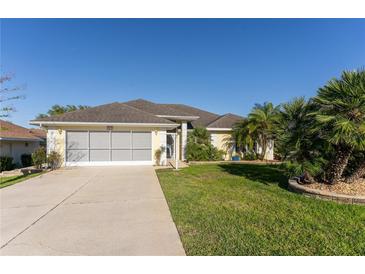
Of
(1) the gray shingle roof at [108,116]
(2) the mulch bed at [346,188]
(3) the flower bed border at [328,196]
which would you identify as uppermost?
(1) the gray shingle roof at [108,116]

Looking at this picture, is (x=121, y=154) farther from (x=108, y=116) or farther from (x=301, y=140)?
(x=301, y=140)

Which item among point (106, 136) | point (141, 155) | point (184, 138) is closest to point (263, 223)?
point (141, 155)

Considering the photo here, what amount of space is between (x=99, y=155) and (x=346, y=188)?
13038 millimetres

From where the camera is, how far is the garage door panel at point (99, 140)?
1360cm

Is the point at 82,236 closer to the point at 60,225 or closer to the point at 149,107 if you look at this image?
the point at 60,225

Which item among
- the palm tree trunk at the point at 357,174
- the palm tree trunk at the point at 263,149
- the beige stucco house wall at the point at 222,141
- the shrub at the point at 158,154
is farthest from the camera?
the beige stucco house wall at the point at 222,141

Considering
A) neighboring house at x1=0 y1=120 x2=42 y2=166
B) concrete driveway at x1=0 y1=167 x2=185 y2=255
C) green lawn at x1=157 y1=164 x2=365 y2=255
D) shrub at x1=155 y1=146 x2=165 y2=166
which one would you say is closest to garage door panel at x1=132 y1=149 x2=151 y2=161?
shrub at x1=155 y1=146 x2=165 y2=166

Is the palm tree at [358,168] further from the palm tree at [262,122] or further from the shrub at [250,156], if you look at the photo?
the shrub at [250,156]

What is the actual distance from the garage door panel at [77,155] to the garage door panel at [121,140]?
188 cm

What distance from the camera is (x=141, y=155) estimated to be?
1416 cm

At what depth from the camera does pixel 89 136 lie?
13570 millimetres

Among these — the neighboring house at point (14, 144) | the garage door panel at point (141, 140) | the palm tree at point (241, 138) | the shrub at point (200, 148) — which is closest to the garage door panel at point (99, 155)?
the garage door panel at point (141, 140)
